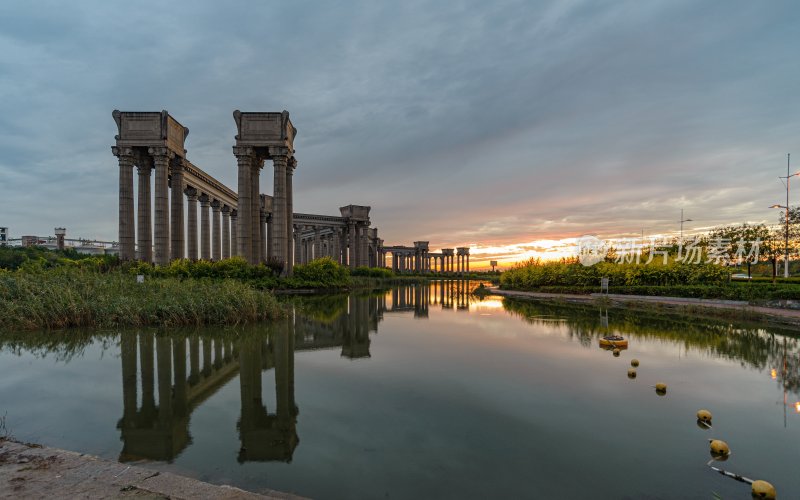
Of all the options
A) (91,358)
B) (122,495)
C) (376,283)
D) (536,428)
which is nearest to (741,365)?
(536,428)

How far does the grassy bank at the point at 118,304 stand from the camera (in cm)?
1275

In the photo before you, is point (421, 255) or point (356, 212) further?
point (421, 255)

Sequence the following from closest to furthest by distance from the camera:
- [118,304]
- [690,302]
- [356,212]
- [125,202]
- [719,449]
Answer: [719,449], [118,304], [690,302], [125,202], [356,212]

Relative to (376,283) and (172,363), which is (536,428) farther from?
(376,283)

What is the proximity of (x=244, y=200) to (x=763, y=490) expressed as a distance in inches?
1257

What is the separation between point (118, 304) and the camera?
13.5m

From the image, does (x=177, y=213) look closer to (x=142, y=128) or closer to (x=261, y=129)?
(x=142, y=128)

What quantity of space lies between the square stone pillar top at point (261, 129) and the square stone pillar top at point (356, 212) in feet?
122

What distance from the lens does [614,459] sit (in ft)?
15.7

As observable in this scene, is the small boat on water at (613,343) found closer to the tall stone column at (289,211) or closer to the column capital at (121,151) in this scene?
the tall stone column at (289,211)

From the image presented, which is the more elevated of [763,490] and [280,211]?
[280,211]

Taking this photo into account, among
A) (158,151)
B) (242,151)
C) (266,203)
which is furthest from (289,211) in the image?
(266,203)

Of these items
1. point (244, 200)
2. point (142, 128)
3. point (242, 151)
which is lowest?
point (244, 200)

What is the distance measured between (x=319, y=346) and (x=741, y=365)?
1125cm
